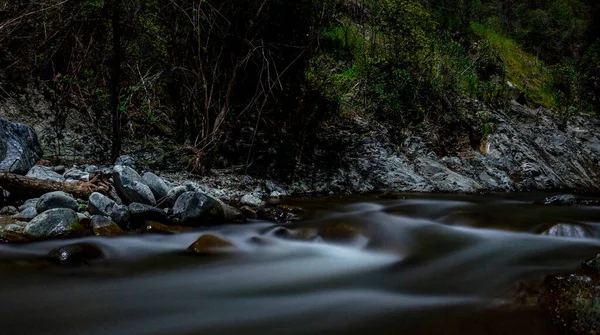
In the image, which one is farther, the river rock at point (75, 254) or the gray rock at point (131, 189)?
the gray rock at point (131, 189)

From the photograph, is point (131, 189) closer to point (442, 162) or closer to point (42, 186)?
point (42, 186)

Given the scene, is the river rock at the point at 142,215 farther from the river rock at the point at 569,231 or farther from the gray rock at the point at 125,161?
the river rock at the point at 569,231

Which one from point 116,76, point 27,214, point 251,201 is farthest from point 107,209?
point 116,76

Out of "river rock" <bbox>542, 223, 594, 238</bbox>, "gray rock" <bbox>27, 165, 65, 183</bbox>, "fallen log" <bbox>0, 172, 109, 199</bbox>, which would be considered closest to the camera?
"fallen log" <bbox>0, 172, 109, 199</bbox>

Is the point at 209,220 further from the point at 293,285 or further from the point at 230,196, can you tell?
the point at 293,285

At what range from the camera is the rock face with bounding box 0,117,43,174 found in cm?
370

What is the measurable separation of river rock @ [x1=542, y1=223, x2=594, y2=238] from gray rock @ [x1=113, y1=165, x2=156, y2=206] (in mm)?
3642

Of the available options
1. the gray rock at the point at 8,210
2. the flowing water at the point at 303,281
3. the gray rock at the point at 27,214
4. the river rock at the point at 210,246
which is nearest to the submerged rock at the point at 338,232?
the flowing water at the point at 303,281

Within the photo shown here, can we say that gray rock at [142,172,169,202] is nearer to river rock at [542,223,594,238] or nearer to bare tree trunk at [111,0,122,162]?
bare tree trunk at [111,0,122,162]

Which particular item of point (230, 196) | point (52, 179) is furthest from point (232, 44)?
point (52, 179)

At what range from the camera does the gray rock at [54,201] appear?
A: 3.17 m

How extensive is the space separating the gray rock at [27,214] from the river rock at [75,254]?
70 cm

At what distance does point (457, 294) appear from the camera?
92.2 inches

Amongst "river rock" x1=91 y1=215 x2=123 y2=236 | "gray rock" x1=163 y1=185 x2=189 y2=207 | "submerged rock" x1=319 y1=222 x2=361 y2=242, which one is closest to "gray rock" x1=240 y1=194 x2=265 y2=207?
"gray rock" x1=163 y1=185 x2=189 y2=207
